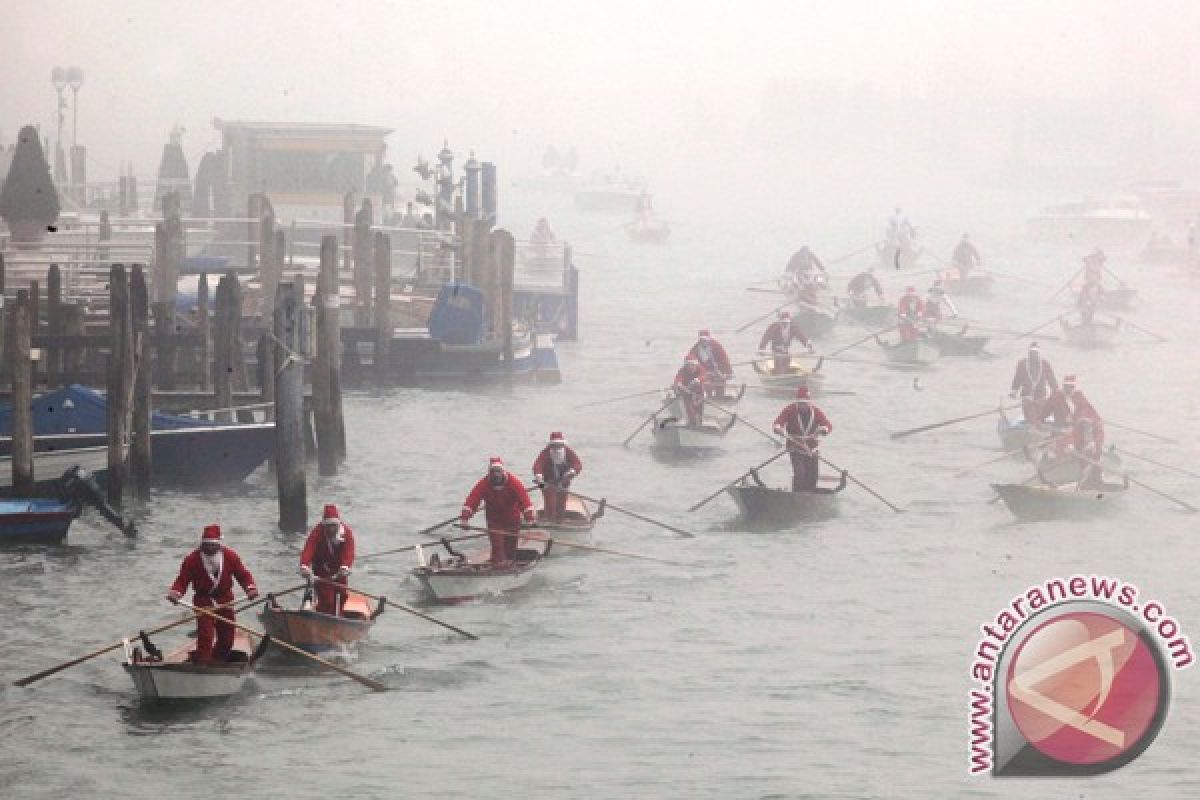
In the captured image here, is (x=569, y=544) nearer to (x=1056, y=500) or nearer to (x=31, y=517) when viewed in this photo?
(x=31, y=517)

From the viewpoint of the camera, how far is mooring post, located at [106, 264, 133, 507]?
94.7 ft

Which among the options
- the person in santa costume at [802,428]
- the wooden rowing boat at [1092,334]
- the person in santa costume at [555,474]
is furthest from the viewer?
the wooden rowing boat at [1092,334]

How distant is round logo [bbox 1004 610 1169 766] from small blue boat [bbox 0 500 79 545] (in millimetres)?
15055

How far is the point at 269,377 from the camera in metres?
33.9

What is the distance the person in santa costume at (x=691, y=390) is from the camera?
121ft

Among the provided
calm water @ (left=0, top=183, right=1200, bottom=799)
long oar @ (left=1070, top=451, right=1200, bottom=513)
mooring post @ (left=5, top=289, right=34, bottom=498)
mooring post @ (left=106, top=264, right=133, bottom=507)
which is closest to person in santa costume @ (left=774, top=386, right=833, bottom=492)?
calm water @ (left=0, top=183, right=1200, bottom=799)

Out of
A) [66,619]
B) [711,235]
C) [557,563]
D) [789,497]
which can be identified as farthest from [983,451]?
[711,235]

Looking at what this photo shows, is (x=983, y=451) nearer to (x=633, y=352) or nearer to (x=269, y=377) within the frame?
(x=269, y=377)

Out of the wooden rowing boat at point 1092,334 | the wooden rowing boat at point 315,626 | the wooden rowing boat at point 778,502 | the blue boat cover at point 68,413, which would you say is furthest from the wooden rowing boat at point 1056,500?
the wooden rowing boat at point 1092,334

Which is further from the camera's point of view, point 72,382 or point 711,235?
point 711,235

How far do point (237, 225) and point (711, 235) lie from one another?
182 ft

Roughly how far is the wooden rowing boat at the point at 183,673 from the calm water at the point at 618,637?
0.84 ft

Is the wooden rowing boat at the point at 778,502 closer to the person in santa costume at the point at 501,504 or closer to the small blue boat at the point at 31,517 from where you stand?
the person in santa costume at the point at 501,504

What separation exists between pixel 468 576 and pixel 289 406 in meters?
4.27
